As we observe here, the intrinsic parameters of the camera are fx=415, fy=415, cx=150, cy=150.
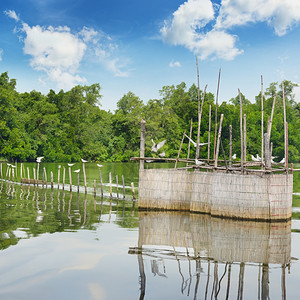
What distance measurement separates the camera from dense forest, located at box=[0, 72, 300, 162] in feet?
253

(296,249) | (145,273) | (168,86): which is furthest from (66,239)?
(168,86)

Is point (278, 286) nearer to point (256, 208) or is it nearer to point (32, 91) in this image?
point (256, 208)

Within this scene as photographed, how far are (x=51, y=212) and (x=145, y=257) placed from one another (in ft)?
29.9

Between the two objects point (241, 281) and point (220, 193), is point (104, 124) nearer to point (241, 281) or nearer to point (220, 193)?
point (220, 193)

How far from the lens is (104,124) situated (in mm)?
91062

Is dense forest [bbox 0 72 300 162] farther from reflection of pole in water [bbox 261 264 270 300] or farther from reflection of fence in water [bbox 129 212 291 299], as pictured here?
reflection of pole in water [bbox 261 264 270 300]

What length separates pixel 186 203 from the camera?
18422mm

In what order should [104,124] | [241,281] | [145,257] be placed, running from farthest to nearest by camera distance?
[104,124] < [145,257] < [241,281]

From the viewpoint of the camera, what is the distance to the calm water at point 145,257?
9445 millimetres

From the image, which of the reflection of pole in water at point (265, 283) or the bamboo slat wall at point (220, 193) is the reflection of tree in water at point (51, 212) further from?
the reflection of pole in water at point (265, 283)

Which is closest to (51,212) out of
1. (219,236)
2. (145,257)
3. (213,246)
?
(219,236)

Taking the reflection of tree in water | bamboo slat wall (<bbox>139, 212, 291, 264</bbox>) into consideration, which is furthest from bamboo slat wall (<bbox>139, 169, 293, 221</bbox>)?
the reflection of tree in water

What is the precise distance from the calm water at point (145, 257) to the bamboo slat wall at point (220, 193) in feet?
1.45

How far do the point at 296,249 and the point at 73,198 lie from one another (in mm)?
15516
